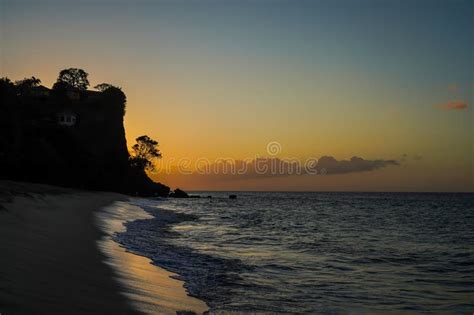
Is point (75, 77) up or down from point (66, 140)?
up

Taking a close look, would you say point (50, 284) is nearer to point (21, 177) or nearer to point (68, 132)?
point (21, 177)

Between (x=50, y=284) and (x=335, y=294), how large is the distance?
648 cm

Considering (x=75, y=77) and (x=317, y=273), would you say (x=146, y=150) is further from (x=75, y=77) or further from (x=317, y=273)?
(x=317, y=273)

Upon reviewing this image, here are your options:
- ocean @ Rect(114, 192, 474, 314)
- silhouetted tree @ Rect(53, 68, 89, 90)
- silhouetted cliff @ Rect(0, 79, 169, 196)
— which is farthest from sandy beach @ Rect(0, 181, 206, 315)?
silhouetted tree @ Rect(53, 68, 89, 90)

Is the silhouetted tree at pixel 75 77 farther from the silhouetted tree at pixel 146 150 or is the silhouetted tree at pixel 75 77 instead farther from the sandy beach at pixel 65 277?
the sandy beach at pixel 65 277

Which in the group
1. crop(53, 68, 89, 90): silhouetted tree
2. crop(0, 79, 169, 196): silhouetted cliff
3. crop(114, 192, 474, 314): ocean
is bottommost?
crop(114, 192, 474, 314): ocean

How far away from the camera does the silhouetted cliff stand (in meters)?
49.4

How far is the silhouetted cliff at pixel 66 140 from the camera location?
49406 mm

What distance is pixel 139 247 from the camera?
582 inches

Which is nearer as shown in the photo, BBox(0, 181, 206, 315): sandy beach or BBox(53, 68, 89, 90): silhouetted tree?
BBox(0, 181, 206, 315): sandy beach

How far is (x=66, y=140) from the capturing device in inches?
2485

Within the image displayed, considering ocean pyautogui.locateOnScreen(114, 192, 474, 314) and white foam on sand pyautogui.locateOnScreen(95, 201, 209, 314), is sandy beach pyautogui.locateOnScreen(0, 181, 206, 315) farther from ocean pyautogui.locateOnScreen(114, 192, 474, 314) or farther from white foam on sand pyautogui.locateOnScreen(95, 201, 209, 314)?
ocean pyautogui.locateOnScreen(114, 192, 474, 314)

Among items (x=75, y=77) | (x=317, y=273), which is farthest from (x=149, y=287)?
(x=75, y=77)

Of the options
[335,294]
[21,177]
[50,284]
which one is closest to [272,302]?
[335,294]
